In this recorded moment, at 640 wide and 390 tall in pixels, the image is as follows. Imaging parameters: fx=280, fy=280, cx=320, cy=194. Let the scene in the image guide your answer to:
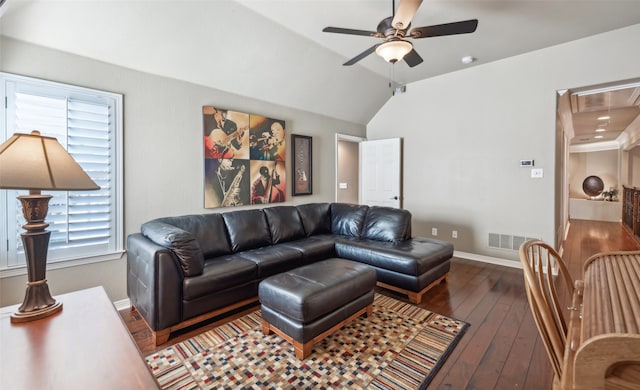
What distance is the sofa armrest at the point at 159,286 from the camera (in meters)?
2.15

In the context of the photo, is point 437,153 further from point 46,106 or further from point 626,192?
point 626,192

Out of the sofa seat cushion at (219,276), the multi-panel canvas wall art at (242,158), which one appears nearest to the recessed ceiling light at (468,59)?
the multi-panel canvas wall art at (242,158)

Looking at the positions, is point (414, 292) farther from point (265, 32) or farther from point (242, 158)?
point (265, 32)

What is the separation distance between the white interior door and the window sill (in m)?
4.09

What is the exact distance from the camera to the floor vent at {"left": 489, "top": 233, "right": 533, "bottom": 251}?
13.0ft

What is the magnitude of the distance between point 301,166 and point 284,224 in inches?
50.3

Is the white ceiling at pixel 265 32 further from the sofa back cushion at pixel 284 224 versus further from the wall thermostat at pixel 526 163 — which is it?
the sofa back cushion at pixel 284 224

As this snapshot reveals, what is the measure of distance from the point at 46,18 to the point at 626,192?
10425mm

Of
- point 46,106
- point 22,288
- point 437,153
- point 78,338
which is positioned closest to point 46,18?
point 46,106

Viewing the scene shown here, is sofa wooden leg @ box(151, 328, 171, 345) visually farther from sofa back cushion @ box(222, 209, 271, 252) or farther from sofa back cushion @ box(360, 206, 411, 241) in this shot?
sofa back cushion @ box(360, 206, 411, 241)

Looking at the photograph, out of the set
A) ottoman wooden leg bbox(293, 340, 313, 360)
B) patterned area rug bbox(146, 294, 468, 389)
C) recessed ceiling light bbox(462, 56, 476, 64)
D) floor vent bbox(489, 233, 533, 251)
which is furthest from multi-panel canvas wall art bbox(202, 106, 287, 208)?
floor vent bbox(489, 233, 533, 251)

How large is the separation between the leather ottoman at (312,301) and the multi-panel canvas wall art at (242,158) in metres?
1.77

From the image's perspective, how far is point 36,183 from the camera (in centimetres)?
115

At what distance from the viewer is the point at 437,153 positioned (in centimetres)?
474
